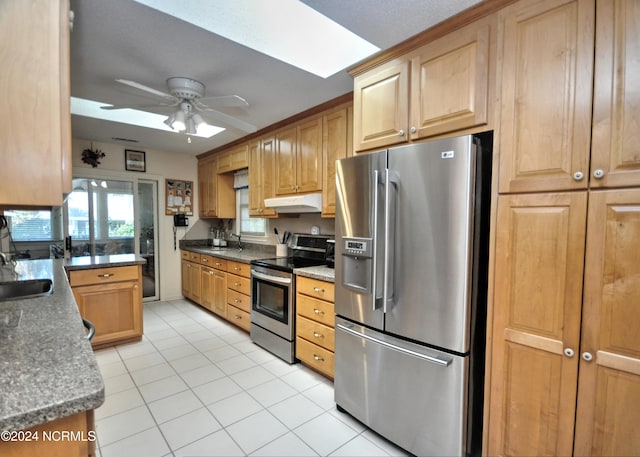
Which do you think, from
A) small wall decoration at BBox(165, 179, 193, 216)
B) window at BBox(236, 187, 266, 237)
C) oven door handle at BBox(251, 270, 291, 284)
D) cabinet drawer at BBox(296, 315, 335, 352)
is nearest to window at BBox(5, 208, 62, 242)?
small wall decoration at BBox(165, 179, 193, 216)

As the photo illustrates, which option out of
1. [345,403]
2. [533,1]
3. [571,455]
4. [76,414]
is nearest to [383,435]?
[345,403]

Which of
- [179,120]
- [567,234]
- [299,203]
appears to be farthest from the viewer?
[299,203]

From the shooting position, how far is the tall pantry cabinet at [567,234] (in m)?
1.14

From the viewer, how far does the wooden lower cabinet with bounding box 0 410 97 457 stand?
73cm

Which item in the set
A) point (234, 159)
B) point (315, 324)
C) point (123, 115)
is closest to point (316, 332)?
point (315, 324)

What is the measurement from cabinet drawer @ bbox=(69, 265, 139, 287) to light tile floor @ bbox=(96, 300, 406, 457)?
721 millimetres

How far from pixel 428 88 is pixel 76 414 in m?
1.99

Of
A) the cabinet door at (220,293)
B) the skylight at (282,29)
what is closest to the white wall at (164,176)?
the cabinet door at (220,293)

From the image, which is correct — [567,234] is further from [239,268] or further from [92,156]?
[92,156]

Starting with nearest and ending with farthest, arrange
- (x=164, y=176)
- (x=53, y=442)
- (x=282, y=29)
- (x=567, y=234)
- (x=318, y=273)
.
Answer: (x=53, y=442) → (x=567, y=234) → (x=282, y=29) → (x=318, y=273) → (x=164, y=176)

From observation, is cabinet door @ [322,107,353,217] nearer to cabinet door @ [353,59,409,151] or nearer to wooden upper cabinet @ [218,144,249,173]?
cabinet door @ [353,59,409,151]

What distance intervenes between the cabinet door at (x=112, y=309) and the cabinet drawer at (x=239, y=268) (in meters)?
0.98

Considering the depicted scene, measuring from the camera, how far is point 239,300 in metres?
3.56

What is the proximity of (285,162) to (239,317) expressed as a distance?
187 cm
